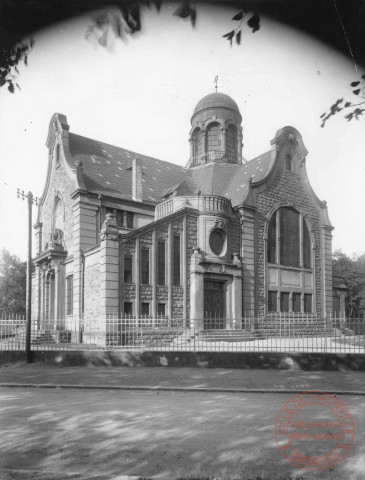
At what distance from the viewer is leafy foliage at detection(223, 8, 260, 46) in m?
5.88

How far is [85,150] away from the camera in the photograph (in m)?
31.3

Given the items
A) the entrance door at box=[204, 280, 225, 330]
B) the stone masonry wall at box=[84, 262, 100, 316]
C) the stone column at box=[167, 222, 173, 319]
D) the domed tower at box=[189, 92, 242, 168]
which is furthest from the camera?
the domed tower at box=[189, 92, 242, 168]

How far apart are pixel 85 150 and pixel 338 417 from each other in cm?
2698

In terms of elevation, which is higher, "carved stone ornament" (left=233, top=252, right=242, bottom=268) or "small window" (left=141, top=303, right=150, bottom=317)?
"carved stone ornament" (left=233, top=252, right=242, bottom=268)

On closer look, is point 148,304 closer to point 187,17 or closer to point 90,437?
point 90,437

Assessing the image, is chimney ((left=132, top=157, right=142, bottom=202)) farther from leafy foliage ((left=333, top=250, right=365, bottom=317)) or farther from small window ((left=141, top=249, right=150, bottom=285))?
leafy foliage ((left=333, top=250, right=365, bottom=317))

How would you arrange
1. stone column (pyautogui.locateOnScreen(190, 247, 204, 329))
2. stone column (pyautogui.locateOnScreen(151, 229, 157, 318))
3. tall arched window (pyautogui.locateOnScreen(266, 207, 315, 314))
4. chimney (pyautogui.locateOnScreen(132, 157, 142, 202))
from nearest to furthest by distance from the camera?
stone column (pyautogui.locateOnScreen(151, 229, 157, 318)) → stone column (pyautogui.locateOnScreen(190, 247, 204, 329)) → chimney (pyautogui.locateOnScreen(132, 157, 142, 202)) → tall arched window (pyautogui.locateOnScreen(266, 207, 315, 314))

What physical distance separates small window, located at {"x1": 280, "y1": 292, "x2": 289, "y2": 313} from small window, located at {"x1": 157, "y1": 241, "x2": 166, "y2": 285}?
1022cm

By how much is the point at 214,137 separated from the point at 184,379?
91.7ft

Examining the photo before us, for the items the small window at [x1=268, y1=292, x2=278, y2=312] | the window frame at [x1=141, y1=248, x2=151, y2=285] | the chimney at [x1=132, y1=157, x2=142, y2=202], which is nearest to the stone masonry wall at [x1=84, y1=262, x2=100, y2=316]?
the window frame at [x1=141, y1=248, x2=151, y2=285]

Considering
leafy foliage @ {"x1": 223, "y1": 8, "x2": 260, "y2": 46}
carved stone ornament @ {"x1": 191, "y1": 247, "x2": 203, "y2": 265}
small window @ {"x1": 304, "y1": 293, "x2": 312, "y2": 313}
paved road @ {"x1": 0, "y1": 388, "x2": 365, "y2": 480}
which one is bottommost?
paved road @ {"x1": 0, "y1": 388, "x2": 365, "y2": 480}

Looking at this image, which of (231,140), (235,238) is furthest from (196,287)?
(231,140)

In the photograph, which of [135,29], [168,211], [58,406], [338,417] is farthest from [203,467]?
[168,211]

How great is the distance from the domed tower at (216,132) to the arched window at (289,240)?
25.4 feet
